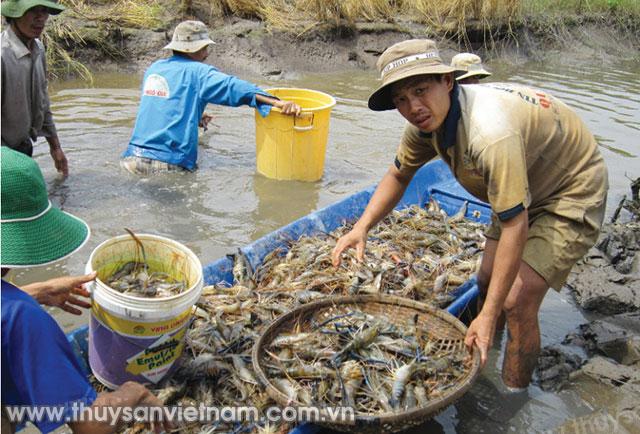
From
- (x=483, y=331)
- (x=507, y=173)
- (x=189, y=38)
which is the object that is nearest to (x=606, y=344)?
(x=483, y=331)

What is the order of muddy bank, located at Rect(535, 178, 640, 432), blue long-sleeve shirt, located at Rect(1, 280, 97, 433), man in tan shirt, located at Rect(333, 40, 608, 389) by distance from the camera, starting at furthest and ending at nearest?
muddy bank, located at Rect(535, 178, 640, 432), man in tan shirt, located at Rect(333, 40, 608, 389), blue long-sleeve shirt, located at Rect(1, 280, 97, 433)

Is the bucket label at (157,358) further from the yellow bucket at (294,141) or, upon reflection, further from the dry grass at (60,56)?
the dry grass at (60,56)

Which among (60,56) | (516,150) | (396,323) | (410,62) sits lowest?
(396,323)

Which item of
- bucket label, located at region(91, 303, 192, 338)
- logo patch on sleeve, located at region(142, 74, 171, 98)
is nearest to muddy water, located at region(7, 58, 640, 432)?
logo patch on sleeve, located at region(142, 74, 171, 98)

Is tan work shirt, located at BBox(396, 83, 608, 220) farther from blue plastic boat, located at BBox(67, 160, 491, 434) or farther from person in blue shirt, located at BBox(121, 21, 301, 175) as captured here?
person in blue shirt, located at BBox(121, 21, 301, 175)

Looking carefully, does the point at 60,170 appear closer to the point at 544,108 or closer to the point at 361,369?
the point at 361,369

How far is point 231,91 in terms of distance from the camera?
6691 mm

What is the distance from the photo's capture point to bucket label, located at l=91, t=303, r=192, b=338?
3.09m

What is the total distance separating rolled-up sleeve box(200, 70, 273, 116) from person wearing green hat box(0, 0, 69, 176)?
5.55 feet

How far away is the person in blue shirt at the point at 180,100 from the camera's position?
263 inches

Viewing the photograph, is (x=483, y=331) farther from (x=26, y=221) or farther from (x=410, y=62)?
(x=26, y=221)

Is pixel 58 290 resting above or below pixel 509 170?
below

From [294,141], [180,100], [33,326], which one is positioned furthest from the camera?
[294,141]

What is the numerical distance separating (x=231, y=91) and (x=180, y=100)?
2.04 ft
